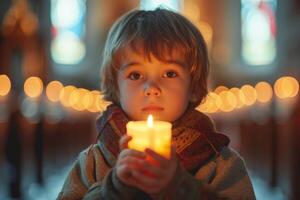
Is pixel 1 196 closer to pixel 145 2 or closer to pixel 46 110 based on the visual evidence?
pixel 46 110

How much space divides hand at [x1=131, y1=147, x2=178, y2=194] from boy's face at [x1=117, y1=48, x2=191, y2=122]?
259 mm

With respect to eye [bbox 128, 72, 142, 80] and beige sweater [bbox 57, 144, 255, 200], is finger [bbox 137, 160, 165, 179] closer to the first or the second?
beige sweater [bbox 57, 144, 255, 200]

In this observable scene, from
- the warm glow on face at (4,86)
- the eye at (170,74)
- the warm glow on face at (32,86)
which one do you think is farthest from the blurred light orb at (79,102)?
the eye at (170,74)

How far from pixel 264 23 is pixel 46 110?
10.6m

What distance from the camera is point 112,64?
1.56m

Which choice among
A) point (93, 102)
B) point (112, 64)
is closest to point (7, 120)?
point (112, 64)

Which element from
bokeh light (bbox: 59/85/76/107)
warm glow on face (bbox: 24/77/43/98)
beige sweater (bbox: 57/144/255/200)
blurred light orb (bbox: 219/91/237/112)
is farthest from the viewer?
blurred light orb (bbox: 219/91/237/112)

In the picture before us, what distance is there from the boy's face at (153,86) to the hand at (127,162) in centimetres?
27

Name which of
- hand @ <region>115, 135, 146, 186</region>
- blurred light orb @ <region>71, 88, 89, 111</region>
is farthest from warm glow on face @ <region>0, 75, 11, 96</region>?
hand @ <region>115, 135, 146, 186</region>

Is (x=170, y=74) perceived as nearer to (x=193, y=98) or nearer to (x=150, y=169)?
(x=193, y=98)

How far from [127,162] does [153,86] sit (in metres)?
0.31

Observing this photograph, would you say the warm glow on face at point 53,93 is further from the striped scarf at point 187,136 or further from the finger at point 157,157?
the finger at point 157,157

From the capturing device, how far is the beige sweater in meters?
1.36

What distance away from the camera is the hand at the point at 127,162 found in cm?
118
